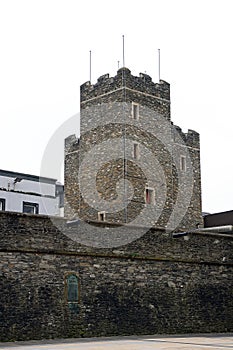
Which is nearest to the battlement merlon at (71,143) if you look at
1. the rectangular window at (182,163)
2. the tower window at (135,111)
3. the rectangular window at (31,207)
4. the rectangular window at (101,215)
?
the rectangular window at (31,207)

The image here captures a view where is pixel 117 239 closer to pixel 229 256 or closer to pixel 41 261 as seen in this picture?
pixel 41 261

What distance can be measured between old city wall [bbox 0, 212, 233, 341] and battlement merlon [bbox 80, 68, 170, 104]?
11.0 meters

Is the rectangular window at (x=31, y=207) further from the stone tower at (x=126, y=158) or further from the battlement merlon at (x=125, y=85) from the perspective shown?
the battlement merlon at (x=125, y=85)

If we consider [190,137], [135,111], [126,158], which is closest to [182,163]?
[190,137]

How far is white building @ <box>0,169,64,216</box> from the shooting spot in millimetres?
33031

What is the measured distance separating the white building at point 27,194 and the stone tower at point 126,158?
1.54 metres

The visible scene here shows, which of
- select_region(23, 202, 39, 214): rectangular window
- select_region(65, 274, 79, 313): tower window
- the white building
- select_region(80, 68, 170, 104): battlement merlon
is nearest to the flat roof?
the white building

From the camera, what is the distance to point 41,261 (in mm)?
18234

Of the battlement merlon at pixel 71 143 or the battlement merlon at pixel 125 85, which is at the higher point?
the battlement merlon at pixel 125 85

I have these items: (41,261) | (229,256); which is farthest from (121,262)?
(229,256)

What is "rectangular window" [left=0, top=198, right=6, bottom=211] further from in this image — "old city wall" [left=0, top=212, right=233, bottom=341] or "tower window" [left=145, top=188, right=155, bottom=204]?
"old city wall" [left=0, top=212, right=233, bottom=341]

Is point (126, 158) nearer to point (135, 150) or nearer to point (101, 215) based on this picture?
point (135, 150)

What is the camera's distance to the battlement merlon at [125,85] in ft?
101

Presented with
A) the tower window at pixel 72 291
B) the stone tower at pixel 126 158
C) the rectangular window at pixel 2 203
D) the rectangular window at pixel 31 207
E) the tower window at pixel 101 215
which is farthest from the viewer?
the rectangular window at pixel 31 207
